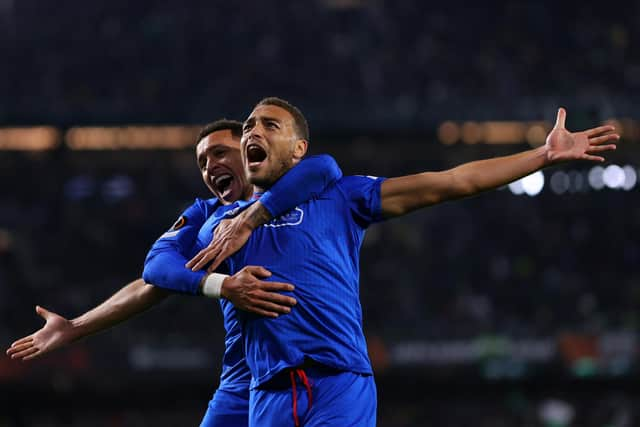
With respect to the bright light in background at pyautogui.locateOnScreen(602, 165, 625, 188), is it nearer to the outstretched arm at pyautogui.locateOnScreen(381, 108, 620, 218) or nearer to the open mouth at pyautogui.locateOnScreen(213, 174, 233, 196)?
the open mouth at pyautogui.locateOnScreen(213, 174, 233, 196)

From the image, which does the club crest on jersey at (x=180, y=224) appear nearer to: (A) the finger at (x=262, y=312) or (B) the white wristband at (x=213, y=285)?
(B) the white wristband at (x=213, y=285)

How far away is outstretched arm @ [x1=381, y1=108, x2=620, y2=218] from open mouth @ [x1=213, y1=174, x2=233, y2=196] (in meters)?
1.12

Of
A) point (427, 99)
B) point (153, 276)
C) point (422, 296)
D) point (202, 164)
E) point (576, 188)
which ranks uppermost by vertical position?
point (427, 99)

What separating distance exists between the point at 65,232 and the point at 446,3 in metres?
8.68

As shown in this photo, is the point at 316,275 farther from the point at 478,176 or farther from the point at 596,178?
the point at 596,178

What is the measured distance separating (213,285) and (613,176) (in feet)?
56.2

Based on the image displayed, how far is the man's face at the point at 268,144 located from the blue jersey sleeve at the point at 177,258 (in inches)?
18.0

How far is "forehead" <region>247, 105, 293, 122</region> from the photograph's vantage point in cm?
412

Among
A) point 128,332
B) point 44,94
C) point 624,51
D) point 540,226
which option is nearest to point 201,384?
point 128,332

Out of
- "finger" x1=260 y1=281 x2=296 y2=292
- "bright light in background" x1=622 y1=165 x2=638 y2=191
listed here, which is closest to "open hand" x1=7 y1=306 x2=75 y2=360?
"finger" x1=260 y1=281 x2=296 y2=292

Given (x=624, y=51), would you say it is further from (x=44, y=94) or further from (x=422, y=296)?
(x=44, y=94)

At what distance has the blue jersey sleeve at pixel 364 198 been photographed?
13.0 feet

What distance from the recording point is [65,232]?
17641mm

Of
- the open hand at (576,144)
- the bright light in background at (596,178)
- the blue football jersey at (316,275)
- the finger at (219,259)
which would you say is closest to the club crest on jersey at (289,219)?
the blue football jersey at (316,275)
